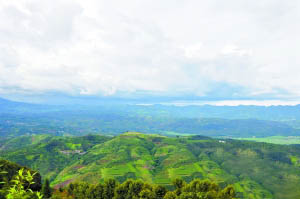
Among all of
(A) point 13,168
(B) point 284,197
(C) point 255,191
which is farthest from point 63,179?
(B) point 284,197

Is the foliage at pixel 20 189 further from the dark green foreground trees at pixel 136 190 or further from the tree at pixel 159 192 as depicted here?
the tree at pixel 159 192

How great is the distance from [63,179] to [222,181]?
151778 mm

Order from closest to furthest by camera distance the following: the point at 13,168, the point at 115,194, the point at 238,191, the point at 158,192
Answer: the point at 158,192 → the point at 115,194 → the point at 13,168 → the point at 238,191

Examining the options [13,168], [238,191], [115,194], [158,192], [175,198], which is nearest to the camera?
[175,198]

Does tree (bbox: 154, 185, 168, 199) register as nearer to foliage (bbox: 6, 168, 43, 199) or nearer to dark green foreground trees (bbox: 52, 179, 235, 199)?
dark green foreground trees (bbox: 52, 179, 235, 199)

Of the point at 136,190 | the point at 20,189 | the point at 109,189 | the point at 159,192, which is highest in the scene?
the point at 20,189

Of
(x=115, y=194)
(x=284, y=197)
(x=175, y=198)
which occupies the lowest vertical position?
(x=284, y=197)

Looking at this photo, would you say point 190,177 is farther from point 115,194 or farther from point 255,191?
point 115,194

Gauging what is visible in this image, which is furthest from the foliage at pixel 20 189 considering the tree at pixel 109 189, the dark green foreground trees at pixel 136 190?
the tree at pixel 109 189

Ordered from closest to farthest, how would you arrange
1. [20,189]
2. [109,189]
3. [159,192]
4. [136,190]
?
[20,189] → [159,192] → [136,190] → [109,189]

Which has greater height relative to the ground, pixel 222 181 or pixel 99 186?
pixel 99 186

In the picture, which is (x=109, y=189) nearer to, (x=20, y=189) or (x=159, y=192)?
(x=159, y=192)

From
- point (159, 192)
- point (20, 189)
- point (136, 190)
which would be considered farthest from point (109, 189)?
point (20, 189)

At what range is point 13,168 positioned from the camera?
11150 cm
